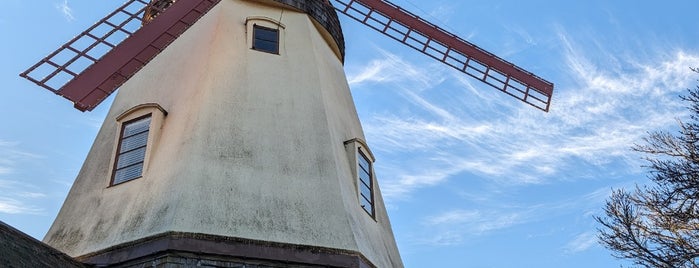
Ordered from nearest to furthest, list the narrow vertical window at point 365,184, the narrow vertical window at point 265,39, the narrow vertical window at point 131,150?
the narrow vertical window at point 131,150, the narrow vertical window at point 365,184, the narrow vertical window at point 265,39

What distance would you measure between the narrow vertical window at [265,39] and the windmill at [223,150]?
21 millimetres

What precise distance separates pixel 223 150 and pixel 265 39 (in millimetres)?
2682

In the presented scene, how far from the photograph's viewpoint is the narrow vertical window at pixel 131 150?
880cm

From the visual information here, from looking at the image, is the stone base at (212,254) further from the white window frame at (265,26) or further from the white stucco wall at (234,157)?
the white window frame at (265,26)

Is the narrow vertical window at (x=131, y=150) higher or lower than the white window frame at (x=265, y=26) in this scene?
lower

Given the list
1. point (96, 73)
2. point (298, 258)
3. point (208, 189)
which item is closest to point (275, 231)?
point (298, 258)

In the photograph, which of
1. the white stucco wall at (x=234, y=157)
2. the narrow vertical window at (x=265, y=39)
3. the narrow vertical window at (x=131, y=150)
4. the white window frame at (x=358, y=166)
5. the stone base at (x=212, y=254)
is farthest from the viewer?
Answer: the narrow vertical window at (x=265, y=39)

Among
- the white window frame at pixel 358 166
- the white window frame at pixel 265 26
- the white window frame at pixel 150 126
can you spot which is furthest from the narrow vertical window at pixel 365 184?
the white window frame at pixel 150 126

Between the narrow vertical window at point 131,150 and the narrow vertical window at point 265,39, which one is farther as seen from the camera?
the narrow vertical window at point 265,39

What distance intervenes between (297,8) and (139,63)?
284 centimetres

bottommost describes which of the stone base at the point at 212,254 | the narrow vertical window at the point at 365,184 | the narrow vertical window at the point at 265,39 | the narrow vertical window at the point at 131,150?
the stone base at the point at 212,254

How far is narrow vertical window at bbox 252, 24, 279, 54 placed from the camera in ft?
34.3

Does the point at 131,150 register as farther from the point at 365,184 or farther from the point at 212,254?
the point at 365,184

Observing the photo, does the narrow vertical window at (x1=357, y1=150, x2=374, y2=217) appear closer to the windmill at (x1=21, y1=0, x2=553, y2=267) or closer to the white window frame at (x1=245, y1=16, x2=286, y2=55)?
the windmill at (x1=21, y1=0, x2=553, y2=267)
